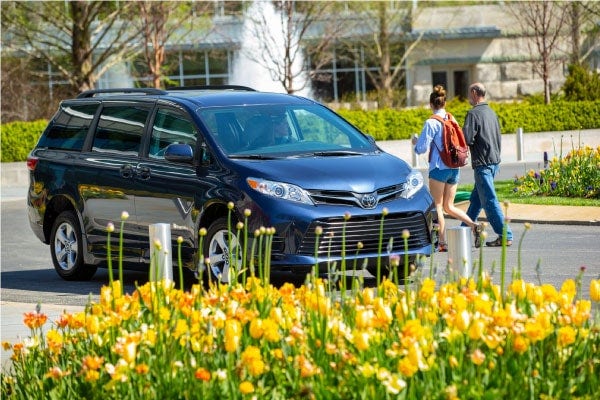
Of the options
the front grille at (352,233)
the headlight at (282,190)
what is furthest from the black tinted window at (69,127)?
the front grille at (352,233)

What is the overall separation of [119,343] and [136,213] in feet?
22.5

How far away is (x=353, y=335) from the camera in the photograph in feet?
19.3

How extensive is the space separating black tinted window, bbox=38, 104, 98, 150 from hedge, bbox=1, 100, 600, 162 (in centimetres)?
1900

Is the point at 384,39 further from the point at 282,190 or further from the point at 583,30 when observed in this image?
the point at 282,190

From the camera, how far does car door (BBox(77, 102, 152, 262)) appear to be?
12820 millimetres

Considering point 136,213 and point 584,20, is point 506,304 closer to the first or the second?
point 136,213

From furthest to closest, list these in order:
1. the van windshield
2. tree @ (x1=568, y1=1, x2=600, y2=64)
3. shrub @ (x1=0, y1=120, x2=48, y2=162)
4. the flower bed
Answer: tree @ (x1=568, y1=1, x2=600, y2=64)
shrub @ (x1=0, y1=120, x2=48, y2=162)
the van windshield
the flower bed

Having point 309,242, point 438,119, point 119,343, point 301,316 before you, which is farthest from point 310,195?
point 119,343

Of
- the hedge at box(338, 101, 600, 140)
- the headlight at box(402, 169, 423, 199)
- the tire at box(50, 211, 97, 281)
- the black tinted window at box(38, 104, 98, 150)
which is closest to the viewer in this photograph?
the headlight at box(402, 169, 423, 199)

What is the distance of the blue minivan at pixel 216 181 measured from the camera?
1130 centimetres

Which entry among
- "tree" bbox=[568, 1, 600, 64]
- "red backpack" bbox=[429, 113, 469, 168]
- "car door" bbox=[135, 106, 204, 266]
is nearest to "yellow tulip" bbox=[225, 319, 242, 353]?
"car door" bbox=[135, 106, 204, 266]

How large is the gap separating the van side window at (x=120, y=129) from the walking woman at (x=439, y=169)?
10.0 feet

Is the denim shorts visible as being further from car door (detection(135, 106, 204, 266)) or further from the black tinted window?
the black tinted window

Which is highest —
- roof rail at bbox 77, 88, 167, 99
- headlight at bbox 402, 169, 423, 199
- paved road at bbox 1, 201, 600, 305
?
roof rail at bbox 77, 88, 167, 99
